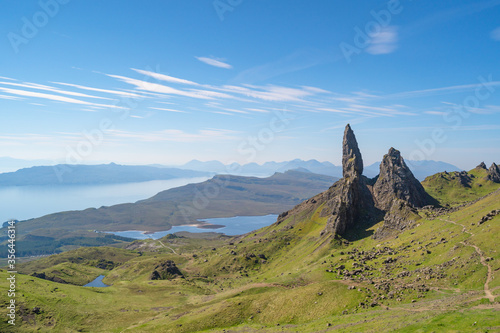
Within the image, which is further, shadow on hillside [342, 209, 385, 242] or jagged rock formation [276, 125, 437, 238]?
shadow on hillside [342, 209, 385, 242]

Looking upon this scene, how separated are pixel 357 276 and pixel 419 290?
87.4ft

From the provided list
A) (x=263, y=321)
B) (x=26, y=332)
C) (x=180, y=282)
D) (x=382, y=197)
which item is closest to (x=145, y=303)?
(x=180, y=282)

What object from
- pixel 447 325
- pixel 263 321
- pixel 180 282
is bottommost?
pixel 180 282

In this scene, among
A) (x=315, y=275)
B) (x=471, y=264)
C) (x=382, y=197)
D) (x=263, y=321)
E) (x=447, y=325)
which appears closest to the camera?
(x=447, y=325)

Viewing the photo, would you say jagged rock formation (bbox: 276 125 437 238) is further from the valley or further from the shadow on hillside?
the valley

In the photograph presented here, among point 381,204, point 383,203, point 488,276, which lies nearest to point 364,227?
point 381,204

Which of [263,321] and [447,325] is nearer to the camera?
[447,325]

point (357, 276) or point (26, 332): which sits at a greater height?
point (357, 276)

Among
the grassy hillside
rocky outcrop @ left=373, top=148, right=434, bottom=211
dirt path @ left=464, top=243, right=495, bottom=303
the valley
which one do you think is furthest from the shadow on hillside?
dirt path @ left=464, top=243, right=495, bottom=303

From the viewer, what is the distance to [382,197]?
190 m

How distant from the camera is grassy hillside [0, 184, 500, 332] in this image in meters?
60.3

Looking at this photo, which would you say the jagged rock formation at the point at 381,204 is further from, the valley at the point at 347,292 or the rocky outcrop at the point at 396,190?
the valley at the point at 347,292

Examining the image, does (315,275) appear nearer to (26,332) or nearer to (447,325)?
(447,325)

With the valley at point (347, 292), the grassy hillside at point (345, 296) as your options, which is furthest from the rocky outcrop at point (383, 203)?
the grassy hillside at point (345, 296)
